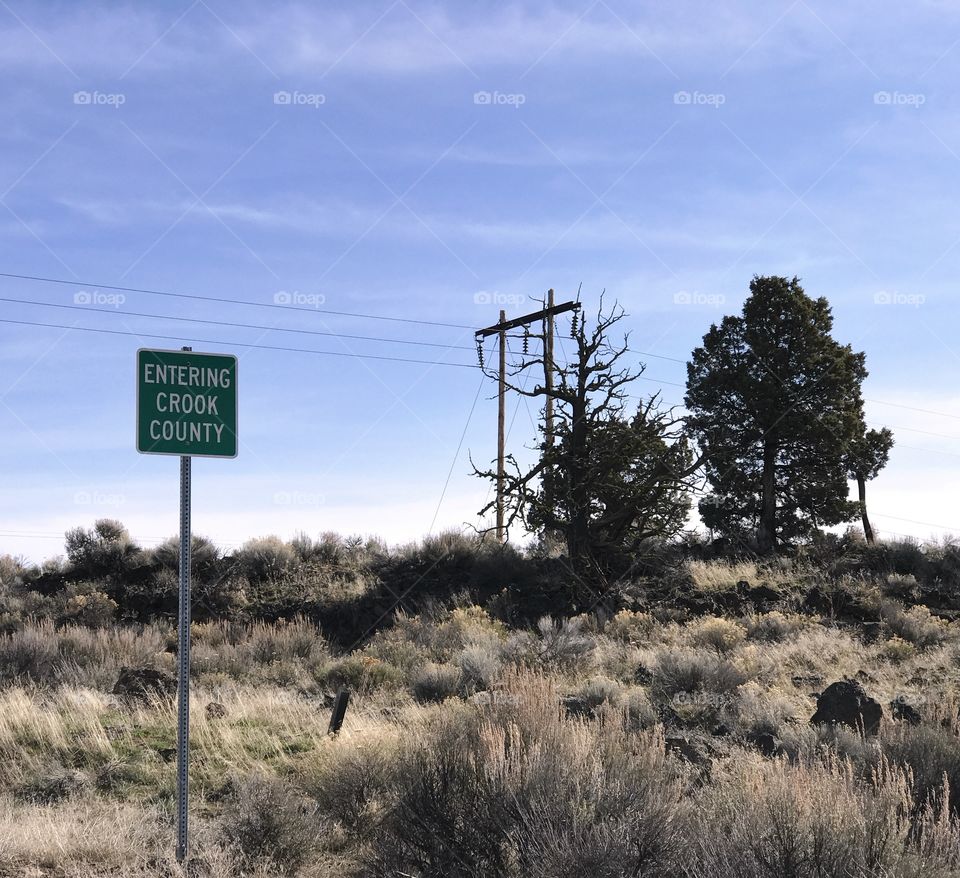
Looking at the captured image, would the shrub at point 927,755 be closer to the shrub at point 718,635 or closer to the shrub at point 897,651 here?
the shrub at point 897,651

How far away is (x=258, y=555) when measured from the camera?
2659cm

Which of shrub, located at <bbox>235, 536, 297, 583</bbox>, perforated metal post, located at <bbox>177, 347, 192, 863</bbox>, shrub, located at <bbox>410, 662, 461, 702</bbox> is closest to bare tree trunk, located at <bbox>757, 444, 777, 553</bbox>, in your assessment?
shrub, located at <bbox>235, 536, 297, 583</bbox>

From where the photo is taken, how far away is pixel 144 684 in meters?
13.1

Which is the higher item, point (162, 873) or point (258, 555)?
point (258, 555)

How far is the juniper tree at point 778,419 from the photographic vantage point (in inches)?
1086

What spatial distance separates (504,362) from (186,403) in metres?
22.5

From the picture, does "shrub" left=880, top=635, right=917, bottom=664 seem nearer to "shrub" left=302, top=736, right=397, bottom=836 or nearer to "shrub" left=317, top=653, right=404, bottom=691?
"shrub" left=317, top=653, right=404, bottom=691

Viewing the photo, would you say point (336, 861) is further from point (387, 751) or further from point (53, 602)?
point (53, 602)

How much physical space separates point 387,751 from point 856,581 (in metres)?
17.3

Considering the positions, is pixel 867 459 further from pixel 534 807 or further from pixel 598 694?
pixel 534 807

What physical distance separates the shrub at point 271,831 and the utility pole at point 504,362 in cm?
1716

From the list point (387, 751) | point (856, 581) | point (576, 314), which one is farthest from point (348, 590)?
point (387, 751)

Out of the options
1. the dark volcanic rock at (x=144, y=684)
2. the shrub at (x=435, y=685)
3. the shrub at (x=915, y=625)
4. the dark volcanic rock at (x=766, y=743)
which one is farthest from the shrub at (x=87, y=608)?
the shrub at (x=915, y=625)

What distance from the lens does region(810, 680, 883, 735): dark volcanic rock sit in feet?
34.5
